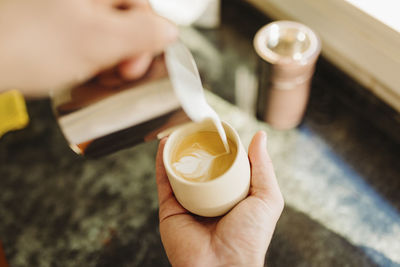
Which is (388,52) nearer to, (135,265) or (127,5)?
(127,5)

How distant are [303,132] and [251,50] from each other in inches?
17.0

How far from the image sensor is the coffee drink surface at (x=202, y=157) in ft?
2.50

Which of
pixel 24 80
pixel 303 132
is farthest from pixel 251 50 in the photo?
pixel 24 80

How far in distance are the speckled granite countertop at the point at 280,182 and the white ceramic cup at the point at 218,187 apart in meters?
0.29

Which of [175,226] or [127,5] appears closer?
[127,5]

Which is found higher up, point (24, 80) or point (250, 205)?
point (24, 80)

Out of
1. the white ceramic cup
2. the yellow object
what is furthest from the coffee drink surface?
the yellow object

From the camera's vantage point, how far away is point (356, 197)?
98 cm

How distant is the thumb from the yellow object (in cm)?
88

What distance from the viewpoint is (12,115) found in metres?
1.24

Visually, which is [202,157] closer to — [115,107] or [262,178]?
[262,178]

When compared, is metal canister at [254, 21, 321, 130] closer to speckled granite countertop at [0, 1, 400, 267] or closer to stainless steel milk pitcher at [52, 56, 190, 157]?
speckled granite countertop at [0, 1, 400, 267]

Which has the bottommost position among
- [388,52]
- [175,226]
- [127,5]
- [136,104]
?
[175,226]

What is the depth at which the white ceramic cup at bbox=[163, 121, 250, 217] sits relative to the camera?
64cm
